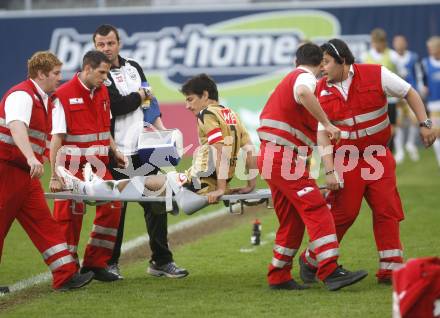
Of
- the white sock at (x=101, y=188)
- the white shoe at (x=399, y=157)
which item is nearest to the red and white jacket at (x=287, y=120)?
the white sock at (x=101, y=188)

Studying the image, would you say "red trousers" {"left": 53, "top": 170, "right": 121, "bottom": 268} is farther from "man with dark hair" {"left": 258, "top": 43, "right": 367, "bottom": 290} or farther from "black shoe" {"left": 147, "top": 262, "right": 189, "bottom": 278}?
"man with dark hair" {"left": 258, "top": 43, "right": 367, "bottom": 290}

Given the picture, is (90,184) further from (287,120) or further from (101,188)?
(287,120)

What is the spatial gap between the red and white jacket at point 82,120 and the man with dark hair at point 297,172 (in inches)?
60.4

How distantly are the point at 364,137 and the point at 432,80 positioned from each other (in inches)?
430

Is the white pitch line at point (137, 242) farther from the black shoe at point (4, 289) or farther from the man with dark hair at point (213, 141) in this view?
the man with dark hair at point (213, 141)

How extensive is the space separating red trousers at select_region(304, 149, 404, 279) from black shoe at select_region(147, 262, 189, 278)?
70.5 inches

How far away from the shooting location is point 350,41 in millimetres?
22438

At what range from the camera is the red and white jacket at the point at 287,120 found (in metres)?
8.38

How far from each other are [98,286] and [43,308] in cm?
106

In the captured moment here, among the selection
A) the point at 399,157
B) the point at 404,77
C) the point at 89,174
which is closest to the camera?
the point at 89,174

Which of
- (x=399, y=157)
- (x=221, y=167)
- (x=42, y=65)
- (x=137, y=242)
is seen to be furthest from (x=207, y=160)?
(x=399, y=157)

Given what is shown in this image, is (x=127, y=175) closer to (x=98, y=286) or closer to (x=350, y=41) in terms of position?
(x=98, y=286)

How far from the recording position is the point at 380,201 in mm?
8695

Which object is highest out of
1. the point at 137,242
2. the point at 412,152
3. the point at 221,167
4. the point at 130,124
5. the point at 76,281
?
the point at 130,124
